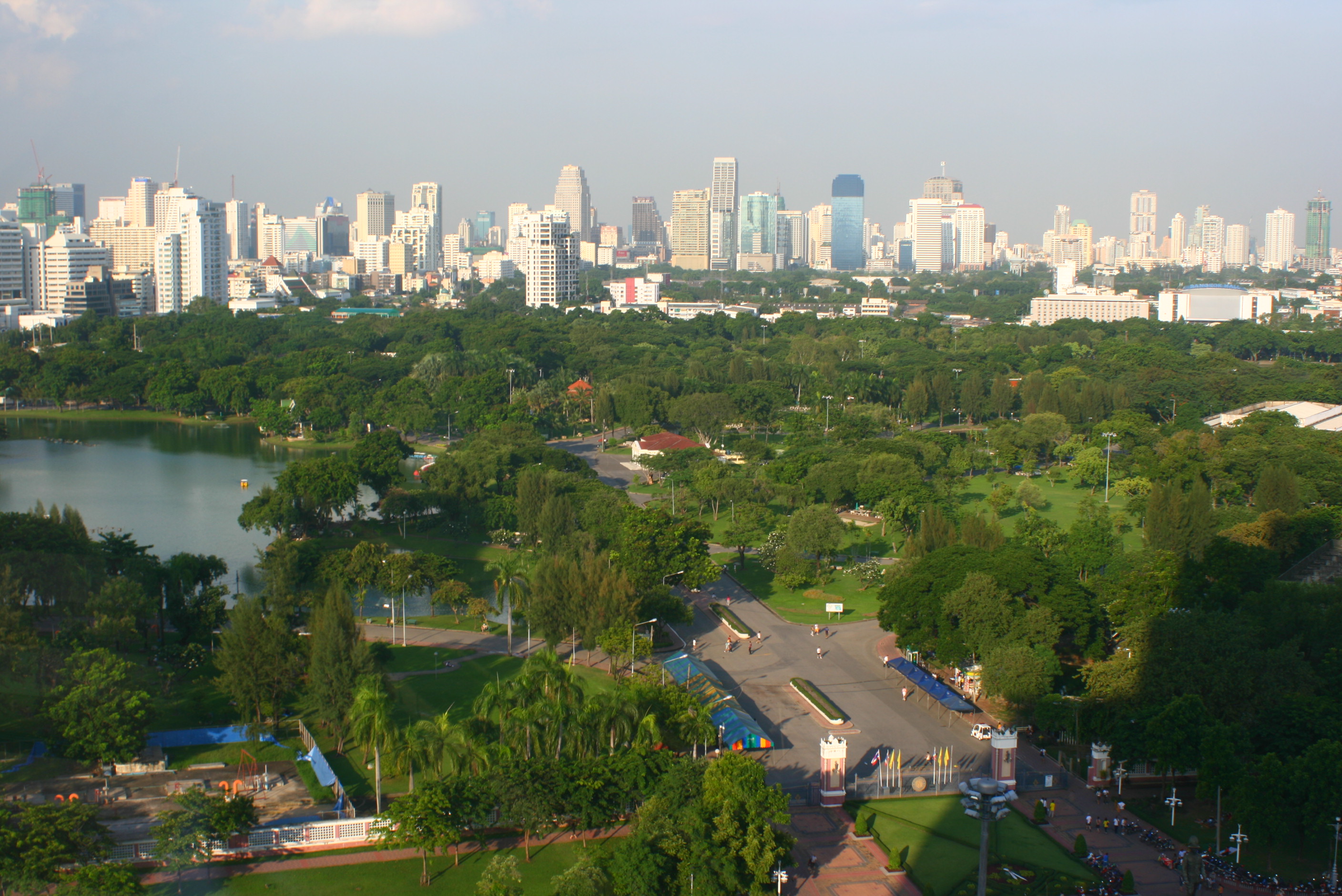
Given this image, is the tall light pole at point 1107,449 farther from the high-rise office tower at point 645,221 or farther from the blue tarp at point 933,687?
the high-rise office tower at point 645,221

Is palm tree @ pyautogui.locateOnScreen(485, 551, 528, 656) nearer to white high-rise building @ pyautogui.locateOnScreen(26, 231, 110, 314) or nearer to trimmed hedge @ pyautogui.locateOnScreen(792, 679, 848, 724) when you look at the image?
trimmed hedge @ pyautogui.locateOnScreen(792, 679, 848, 724)

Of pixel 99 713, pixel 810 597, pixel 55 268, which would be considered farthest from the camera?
pixel 55 268

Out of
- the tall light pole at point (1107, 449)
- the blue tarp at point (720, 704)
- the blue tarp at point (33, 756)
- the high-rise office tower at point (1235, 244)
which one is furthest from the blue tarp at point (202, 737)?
the high-rise office tower at point (1235, 244)

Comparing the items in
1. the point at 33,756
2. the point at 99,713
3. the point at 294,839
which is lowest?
the point at 294,839

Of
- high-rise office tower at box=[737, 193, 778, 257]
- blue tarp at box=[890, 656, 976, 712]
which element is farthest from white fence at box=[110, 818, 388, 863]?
high-rise office tower at box=[737, 193, 778, 257]

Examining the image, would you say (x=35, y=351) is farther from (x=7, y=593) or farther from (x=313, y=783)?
(x=313, y=783)

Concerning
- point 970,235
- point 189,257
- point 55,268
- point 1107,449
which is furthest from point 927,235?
point 1107,449

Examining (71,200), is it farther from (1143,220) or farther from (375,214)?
(1143,220)
